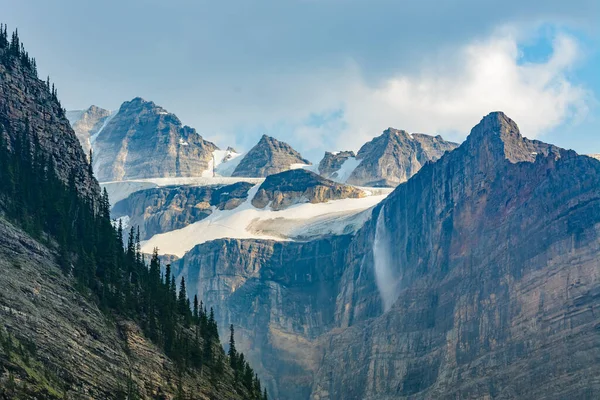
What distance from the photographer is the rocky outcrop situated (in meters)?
171

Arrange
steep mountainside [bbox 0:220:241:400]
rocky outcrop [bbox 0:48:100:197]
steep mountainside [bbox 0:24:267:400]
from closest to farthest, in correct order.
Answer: steep mountainside [bbox 0:220:241:400], steep mountainside [bbox 0:24:267:400], rocky outcrop [bbox 0:48:100:197]

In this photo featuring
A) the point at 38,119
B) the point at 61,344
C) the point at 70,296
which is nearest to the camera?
the point at 61,344

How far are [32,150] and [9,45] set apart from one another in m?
21.7

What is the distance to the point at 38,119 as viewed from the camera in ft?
577

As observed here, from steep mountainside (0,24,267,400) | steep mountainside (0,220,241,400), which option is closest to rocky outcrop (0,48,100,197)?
steep mountainside (0,24,267,400)

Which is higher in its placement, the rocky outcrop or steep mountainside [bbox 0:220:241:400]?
the rocky outcrop

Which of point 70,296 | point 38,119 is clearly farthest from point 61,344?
point 38,119

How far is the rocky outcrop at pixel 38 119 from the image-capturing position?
560 ft

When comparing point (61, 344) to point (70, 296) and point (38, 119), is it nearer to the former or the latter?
A: point (70, 296)

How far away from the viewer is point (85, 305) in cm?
13250

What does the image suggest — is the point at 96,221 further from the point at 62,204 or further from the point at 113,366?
the point at 113,366

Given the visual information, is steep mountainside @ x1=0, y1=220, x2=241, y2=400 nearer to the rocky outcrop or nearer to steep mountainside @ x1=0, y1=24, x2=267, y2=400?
steep mountainside @ x1=0, y1=24, x2=267, y2=400

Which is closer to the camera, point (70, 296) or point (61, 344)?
point (61, 344)

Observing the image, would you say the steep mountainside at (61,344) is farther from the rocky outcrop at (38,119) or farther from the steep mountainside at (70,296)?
the rocky outcrop at (38,119)
